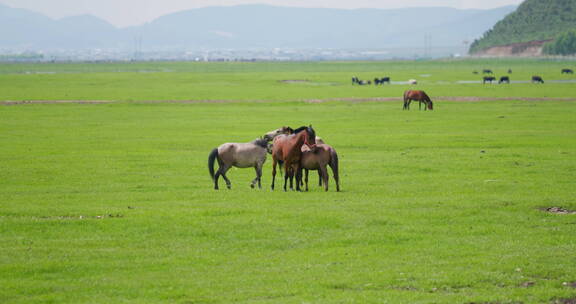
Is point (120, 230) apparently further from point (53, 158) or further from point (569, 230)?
point (53, 158)

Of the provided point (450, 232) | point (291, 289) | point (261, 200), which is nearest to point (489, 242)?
point (450, 232)

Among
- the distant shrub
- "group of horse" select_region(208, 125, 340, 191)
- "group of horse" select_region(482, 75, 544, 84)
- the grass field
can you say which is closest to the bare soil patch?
the grass field

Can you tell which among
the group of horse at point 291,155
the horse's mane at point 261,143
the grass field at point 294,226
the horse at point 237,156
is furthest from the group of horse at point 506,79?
the horse at point 237,156

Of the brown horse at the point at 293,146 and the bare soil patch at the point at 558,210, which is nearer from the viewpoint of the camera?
the bare soil patch at the point at 558,210

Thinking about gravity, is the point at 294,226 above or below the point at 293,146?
below

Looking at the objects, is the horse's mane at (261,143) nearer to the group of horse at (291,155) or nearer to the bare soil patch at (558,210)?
the group of horse at (291,155)

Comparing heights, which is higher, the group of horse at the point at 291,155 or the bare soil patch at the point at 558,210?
the group of horse at the point at 291,155

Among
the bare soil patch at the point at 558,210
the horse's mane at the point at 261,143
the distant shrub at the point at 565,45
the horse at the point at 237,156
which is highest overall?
the distant shrub at the point at 565,45

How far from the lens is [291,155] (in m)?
17.8

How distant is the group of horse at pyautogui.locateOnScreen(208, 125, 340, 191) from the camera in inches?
699

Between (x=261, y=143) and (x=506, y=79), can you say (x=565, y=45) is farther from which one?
(x=261, y=143)

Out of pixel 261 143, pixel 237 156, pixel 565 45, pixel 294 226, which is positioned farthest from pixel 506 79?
pixel 565 45

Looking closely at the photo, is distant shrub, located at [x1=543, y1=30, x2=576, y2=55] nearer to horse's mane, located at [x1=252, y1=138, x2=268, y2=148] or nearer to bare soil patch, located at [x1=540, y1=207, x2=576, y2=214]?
horse's mane, located at [x1=252, y1=138, x2=268, y2=148]

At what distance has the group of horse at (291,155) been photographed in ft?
58.2
